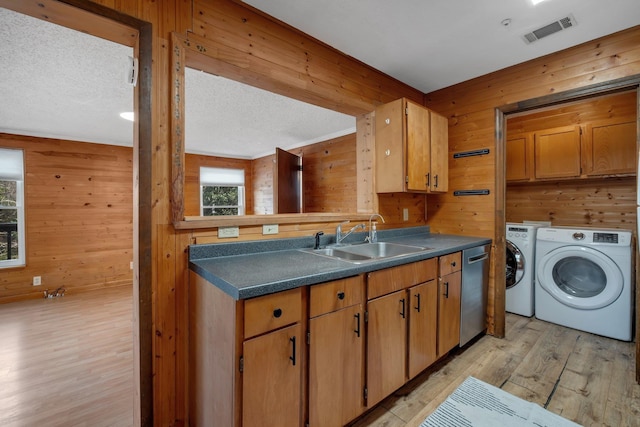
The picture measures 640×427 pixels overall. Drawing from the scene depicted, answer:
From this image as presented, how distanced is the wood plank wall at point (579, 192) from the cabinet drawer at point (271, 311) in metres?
3.34

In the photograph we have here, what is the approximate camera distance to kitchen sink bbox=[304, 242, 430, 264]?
6.73ft

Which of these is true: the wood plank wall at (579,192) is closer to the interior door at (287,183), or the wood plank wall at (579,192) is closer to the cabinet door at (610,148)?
the cabinet door at (610,148)

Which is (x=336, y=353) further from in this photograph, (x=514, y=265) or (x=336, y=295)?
(x=514, y=265)

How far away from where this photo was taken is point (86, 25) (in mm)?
1356

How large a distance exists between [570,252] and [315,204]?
12.1ft

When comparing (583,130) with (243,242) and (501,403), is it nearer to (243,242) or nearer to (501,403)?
(501,403)

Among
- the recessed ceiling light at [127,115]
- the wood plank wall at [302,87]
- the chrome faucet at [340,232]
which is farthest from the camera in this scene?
the recessed ceiling light at [127,115]

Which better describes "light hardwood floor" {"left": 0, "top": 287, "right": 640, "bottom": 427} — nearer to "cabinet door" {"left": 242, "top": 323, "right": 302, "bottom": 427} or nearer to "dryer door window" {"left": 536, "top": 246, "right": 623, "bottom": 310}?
"dryer door window" {"left": 536, "top": 246, "right": 623, "bottom": 310}

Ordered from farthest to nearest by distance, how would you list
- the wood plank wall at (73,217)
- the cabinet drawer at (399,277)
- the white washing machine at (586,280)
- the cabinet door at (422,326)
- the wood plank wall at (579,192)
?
the wood plank wall at (73,217) < the wood plank wall at (579,192) < the white washing machine at (586,280) < the cabinet door at (422,326) < the cabinet drawer at (399,277)

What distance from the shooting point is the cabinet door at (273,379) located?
1.10m

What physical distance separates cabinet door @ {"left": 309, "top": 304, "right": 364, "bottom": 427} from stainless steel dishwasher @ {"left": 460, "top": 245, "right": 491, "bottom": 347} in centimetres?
123

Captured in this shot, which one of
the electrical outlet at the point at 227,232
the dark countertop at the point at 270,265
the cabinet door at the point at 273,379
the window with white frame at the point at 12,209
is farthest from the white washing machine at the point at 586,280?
the window with white frame at the point at 12,209

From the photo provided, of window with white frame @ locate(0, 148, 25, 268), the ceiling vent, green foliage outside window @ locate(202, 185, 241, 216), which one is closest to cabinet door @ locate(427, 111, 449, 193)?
the ceiling vent

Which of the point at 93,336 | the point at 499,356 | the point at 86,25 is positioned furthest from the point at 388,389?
the point at 93,336
